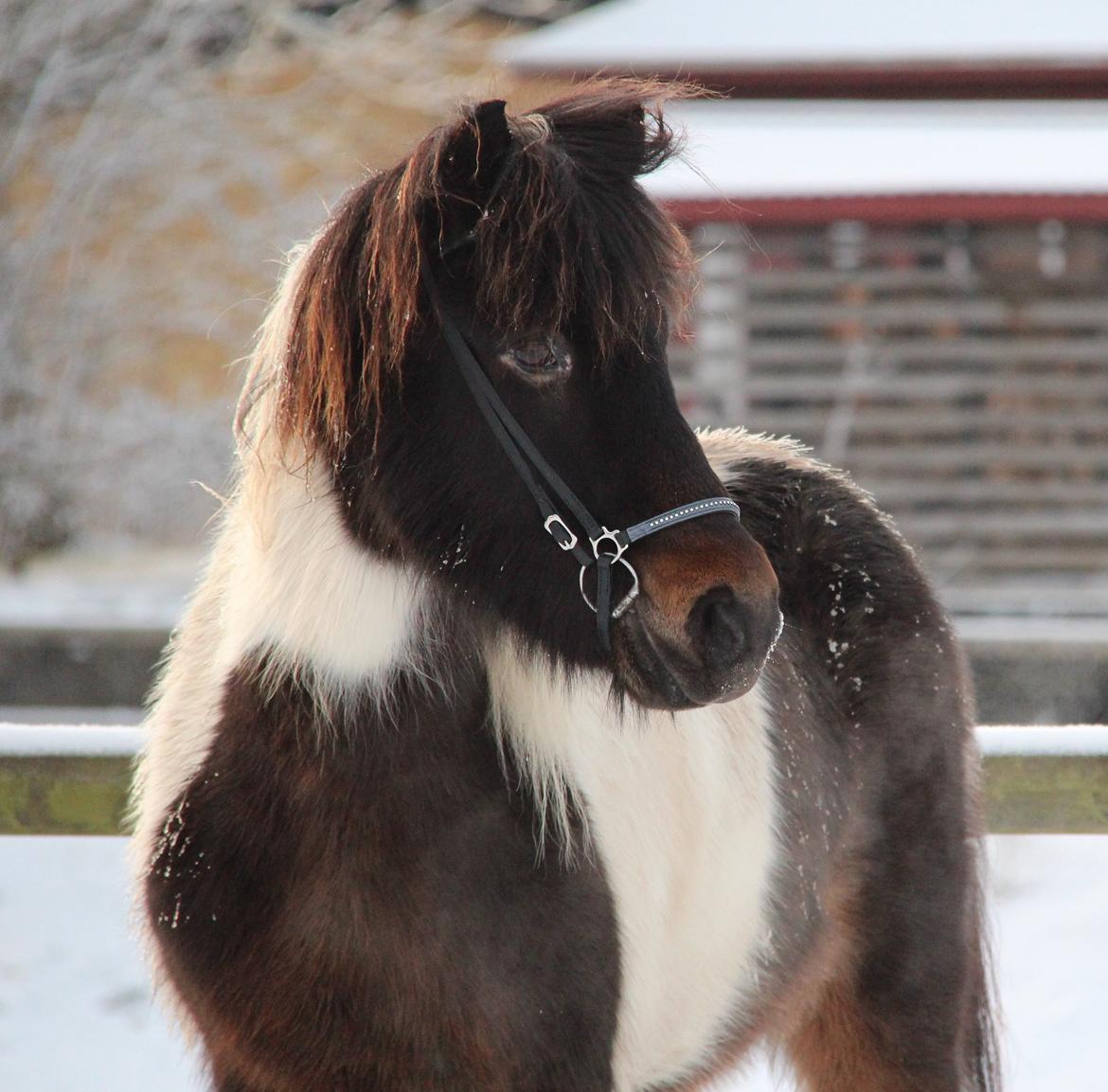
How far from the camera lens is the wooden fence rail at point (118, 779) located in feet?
8.89

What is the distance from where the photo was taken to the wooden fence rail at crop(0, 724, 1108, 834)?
2.71 meters

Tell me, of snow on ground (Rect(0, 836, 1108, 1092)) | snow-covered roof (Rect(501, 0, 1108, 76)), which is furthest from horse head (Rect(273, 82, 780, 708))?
snow-covered roof (Rect(501, 0, 1108, 76))

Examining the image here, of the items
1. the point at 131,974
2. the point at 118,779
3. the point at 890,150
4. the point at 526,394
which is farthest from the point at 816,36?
the point at 526,394

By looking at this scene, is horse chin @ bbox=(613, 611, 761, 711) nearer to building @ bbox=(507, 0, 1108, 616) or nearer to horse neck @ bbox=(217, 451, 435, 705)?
horse neck @ bbox=(217, 451, 435, 705)

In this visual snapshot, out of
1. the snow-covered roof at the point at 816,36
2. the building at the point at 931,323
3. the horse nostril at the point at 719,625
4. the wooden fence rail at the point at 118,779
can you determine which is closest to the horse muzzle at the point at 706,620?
the horse nostril at the point at 719,625

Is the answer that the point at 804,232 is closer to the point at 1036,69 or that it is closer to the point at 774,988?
the point at 1036,69

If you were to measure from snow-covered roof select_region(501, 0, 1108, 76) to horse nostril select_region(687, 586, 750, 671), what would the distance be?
8.17 meters

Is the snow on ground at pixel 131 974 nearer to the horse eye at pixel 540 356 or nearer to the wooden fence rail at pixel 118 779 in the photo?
the wooden fence rail at pixel 118 779

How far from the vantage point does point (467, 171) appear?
1.78 m

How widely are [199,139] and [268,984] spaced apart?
32.2 feet

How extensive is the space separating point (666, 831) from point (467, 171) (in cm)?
98

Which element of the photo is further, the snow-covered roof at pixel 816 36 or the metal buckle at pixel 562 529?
the snow-covered roof at pixel 816 36

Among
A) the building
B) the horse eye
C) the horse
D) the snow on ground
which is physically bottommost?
the building

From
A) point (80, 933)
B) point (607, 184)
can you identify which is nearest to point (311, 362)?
point (607, 184)
